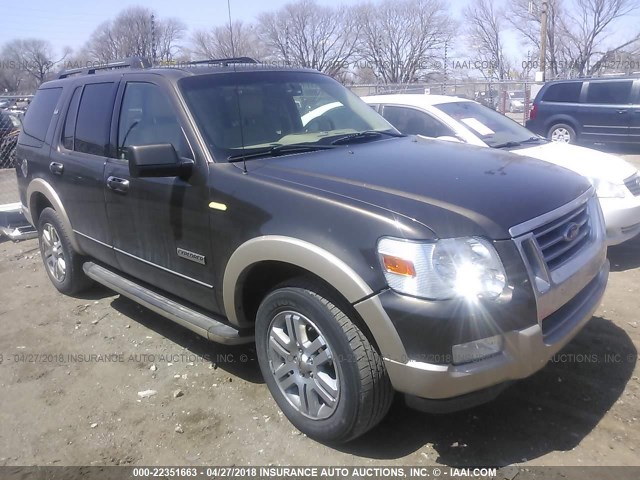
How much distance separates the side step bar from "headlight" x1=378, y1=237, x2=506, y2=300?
48.4 inches

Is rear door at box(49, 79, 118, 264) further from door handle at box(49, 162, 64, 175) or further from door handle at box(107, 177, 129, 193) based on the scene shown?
door handle at box(107, 177, 129, 193)

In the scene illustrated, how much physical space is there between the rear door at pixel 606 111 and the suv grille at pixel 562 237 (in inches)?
453

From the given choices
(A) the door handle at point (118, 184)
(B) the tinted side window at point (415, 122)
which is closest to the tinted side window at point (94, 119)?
(A) the door handle at point (118, 184)

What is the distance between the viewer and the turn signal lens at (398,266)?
2.44 meters

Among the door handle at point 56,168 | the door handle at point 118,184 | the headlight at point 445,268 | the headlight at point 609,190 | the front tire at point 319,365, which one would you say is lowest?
the front tire at point 319,365

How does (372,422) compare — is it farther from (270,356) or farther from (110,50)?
(110,50)

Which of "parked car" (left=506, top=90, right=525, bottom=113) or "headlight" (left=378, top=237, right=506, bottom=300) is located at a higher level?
"parked car" (left=506, top=90, right=525, bottom=113)

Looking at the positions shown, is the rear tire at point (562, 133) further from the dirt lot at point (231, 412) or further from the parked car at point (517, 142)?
the dirt lot at point (231, 412)

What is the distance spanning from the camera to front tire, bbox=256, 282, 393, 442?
265 centimetres

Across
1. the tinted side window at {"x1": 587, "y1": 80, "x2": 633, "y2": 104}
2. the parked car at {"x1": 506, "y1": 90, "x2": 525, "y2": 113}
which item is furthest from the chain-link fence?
the tinted side window at {"x1": 587, "y1": 80, "x2": 633, "y2": 104}

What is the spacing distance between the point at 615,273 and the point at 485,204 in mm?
3300

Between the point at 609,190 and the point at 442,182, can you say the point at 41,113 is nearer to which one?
the point at 442,182

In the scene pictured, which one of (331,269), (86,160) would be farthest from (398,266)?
(86,160)

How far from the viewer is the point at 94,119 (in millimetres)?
4395
